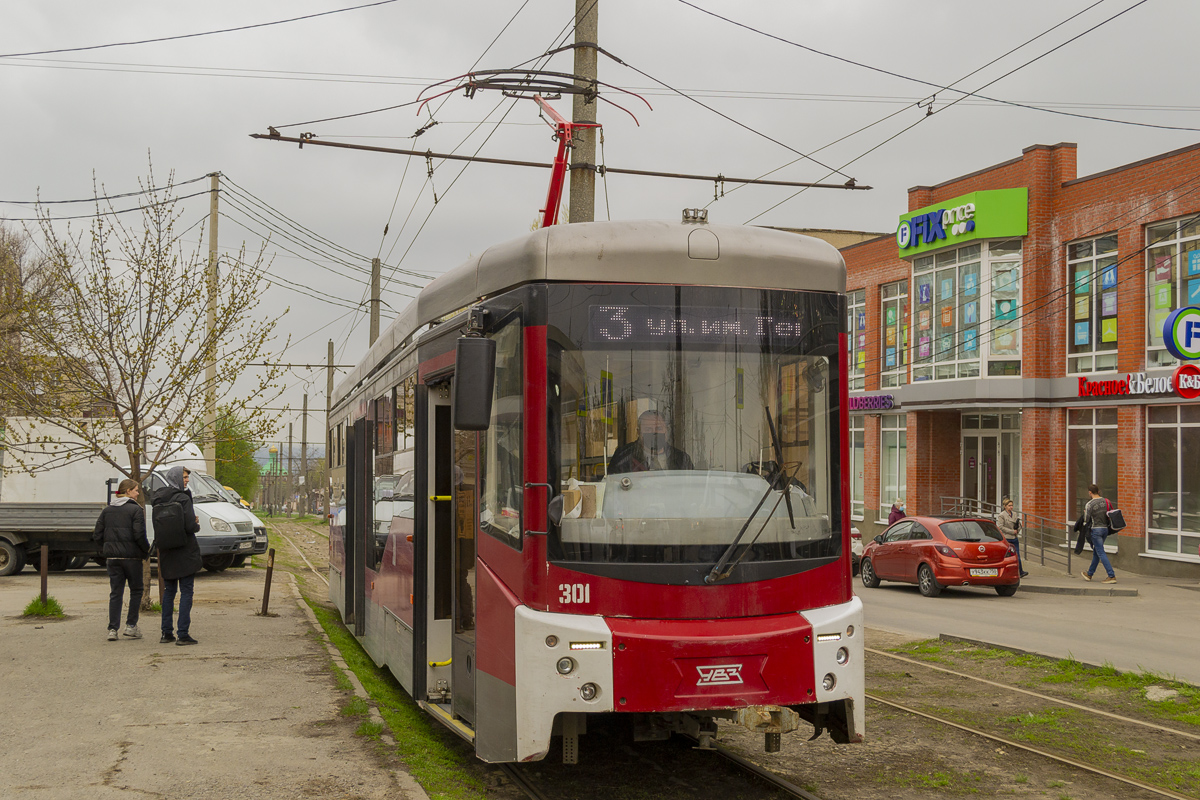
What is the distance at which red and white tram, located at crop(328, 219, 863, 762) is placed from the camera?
5.52 metres

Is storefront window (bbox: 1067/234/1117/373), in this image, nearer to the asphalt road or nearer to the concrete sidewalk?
the asphalt road

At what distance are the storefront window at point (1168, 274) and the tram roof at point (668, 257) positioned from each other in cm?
2067

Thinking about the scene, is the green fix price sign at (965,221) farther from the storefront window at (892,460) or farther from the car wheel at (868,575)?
the car wheel at (868,575)

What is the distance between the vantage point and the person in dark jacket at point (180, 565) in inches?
→ 452

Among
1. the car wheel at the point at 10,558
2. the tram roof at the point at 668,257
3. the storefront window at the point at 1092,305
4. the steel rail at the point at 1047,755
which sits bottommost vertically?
the car wheel at the point at 10,558

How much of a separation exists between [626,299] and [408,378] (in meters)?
2.76

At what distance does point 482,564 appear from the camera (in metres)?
6.27

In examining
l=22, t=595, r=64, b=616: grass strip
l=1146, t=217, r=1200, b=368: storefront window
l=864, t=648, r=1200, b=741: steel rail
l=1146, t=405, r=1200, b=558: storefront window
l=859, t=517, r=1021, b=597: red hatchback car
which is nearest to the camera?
l=864, t=648, r=1200, b=741: steel rail

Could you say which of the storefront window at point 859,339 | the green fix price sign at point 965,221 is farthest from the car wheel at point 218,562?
the storefront window at point 859,339

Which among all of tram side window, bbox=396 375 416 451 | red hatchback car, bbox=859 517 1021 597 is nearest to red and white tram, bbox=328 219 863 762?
tram side window, bbox=396 375 416 451

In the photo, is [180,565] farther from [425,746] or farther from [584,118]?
[584,118]

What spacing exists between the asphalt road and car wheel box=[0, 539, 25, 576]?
15825 mm

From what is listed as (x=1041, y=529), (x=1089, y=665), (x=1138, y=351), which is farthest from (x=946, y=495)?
(x=1089, y=665)

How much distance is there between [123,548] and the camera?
11.8 metres
